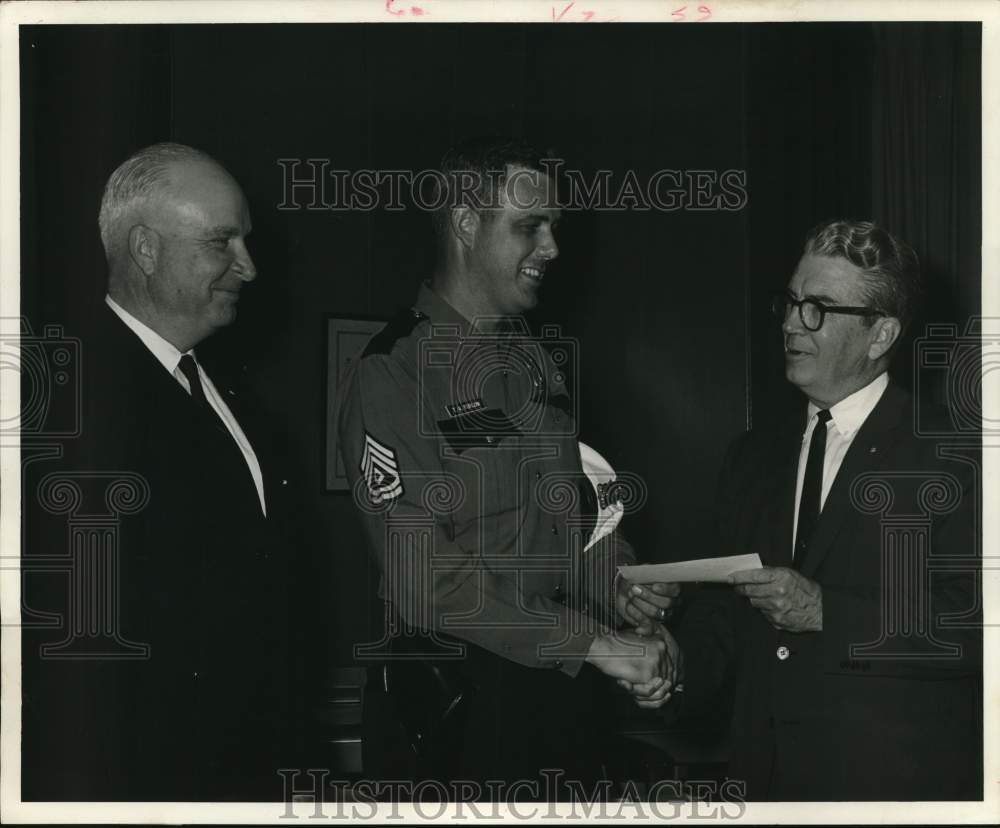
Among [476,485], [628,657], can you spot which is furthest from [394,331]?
[628,657]

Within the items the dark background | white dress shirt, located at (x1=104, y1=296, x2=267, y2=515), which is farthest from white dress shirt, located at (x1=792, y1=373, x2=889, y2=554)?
white dress shirt, located at (x1=104, y1=296, x2=267, y2=515)

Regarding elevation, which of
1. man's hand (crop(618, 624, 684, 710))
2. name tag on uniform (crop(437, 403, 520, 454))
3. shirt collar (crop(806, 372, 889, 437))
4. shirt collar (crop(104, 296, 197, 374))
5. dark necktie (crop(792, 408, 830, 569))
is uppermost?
shirt collar (crop(104, 296, 197, 374))

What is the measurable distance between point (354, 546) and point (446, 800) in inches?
28.0

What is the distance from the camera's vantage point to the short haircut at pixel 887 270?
343cm

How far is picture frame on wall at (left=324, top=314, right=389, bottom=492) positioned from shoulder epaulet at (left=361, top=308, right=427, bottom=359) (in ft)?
0.06

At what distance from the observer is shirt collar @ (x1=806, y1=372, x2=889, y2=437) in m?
3.42

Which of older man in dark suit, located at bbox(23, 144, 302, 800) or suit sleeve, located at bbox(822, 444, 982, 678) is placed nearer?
older man in dark suit, located at bbox(23, 144, 302, 800)

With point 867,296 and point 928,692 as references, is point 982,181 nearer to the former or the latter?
point 867,296

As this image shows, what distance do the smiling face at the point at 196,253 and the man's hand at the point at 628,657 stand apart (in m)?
1.33

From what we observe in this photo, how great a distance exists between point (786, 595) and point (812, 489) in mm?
308

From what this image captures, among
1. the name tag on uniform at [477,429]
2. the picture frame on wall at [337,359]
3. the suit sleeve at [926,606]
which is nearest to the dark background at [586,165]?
the picture frame on wall at [337,359]

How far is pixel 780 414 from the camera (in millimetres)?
3475

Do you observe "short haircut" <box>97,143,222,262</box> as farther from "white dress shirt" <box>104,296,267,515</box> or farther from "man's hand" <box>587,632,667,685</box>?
"man's hand" <box>587,632,667,685</box>

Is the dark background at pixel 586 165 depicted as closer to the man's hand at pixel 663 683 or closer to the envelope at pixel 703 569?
the envelope at pixel 703 569
